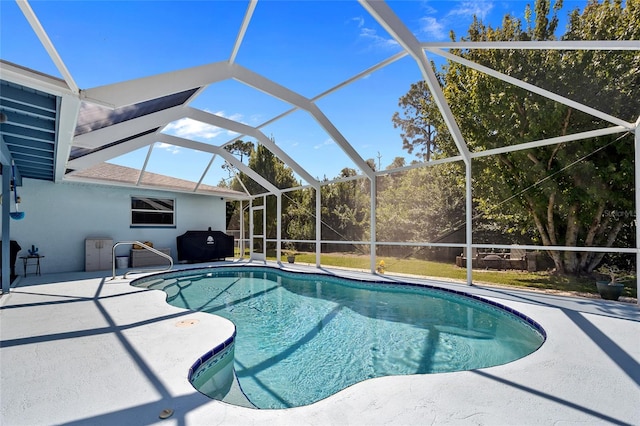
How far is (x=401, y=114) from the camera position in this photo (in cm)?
2086

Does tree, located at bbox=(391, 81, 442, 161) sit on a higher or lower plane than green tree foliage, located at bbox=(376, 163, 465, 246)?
higher

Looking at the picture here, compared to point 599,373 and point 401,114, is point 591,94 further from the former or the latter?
point 401,114

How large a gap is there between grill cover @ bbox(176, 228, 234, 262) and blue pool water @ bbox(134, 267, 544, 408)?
3.86m

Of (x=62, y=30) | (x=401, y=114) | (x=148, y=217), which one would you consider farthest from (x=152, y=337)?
(x=401, y=114)

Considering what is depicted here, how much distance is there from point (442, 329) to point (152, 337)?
404cm

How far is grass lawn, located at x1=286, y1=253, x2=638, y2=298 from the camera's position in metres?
8.18

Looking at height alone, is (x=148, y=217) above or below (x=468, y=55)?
below

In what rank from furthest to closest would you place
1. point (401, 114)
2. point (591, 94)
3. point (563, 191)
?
point (401, 114), point (563, 191), point (591, 94)

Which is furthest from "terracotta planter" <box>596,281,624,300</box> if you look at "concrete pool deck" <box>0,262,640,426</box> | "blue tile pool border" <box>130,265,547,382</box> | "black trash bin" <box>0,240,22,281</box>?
"black trash bin" <box>0,240,22,281</box>

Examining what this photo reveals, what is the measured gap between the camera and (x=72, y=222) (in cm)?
994

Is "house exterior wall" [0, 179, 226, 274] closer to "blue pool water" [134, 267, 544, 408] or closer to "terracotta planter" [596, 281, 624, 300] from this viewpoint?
"blue pool water" [134, 267, 544, 408]

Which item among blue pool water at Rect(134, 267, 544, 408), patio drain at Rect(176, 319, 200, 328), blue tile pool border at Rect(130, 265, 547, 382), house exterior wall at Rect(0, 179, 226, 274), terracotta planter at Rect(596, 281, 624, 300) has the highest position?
house exterior wall at Rect(0, 179, 226, 274)

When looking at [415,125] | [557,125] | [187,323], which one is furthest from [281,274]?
[415,125]

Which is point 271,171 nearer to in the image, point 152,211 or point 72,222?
point 152,211
